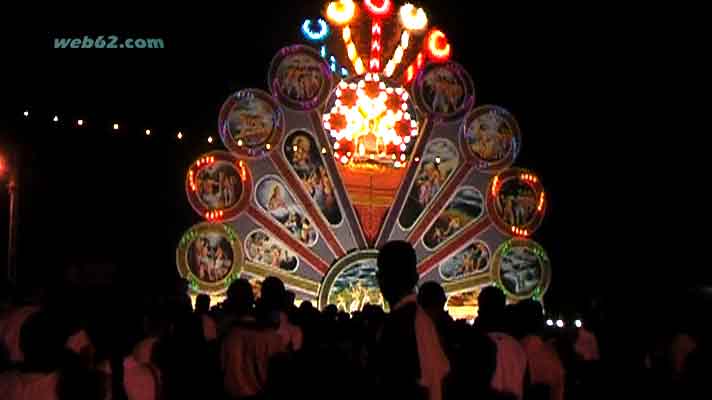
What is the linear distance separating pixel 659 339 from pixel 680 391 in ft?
1.45

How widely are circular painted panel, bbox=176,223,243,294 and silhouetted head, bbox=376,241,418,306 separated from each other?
15.7 m

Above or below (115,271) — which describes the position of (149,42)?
above

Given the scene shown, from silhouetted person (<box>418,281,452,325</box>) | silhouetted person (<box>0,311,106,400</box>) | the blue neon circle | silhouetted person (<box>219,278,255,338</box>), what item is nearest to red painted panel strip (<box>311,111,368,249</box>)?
the blue neon circle

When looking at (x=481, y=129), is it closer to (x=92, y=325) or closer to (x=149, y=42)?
(x=149, y=42)

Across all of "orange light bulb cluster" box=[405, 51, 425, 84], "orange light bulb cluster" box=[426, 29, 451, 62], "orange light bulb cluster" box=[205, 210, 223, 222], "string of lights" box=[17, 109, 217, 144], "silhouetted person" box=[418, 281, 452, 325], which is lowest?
"silhouetted person" box=[418, 281, 452, 325]

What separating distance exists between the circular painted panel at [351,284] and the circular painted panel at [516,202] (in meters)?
2.92

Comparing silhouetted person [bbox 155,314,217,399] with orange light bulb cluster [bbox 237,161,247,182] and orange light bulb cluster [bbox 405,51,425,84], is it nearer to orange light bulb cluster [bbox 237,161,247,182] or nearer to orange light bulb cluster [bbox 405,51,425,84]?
orange light bulb cluster [bbox 237,161,247,182]

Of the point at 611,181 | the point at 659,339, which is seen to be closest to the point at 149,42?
the point at 611,181

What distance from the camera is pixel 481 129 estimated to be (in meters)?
24.0

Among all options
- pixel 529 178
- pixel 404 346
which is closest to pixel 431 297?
pixel 404 346

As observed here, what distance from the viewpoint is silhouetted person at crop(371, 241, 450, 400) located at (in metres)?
5.08

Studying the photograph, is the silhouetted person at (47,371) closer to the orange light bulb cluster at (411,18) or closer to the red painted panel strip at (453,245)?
the red painted panel strip at (453,245)

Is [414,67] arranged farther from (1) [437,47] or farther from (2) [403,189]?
(2) [403,189]

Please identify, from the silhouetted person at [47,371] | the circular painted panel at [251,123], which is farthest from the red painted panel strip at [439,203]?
the silhouetted person at [47,371]
